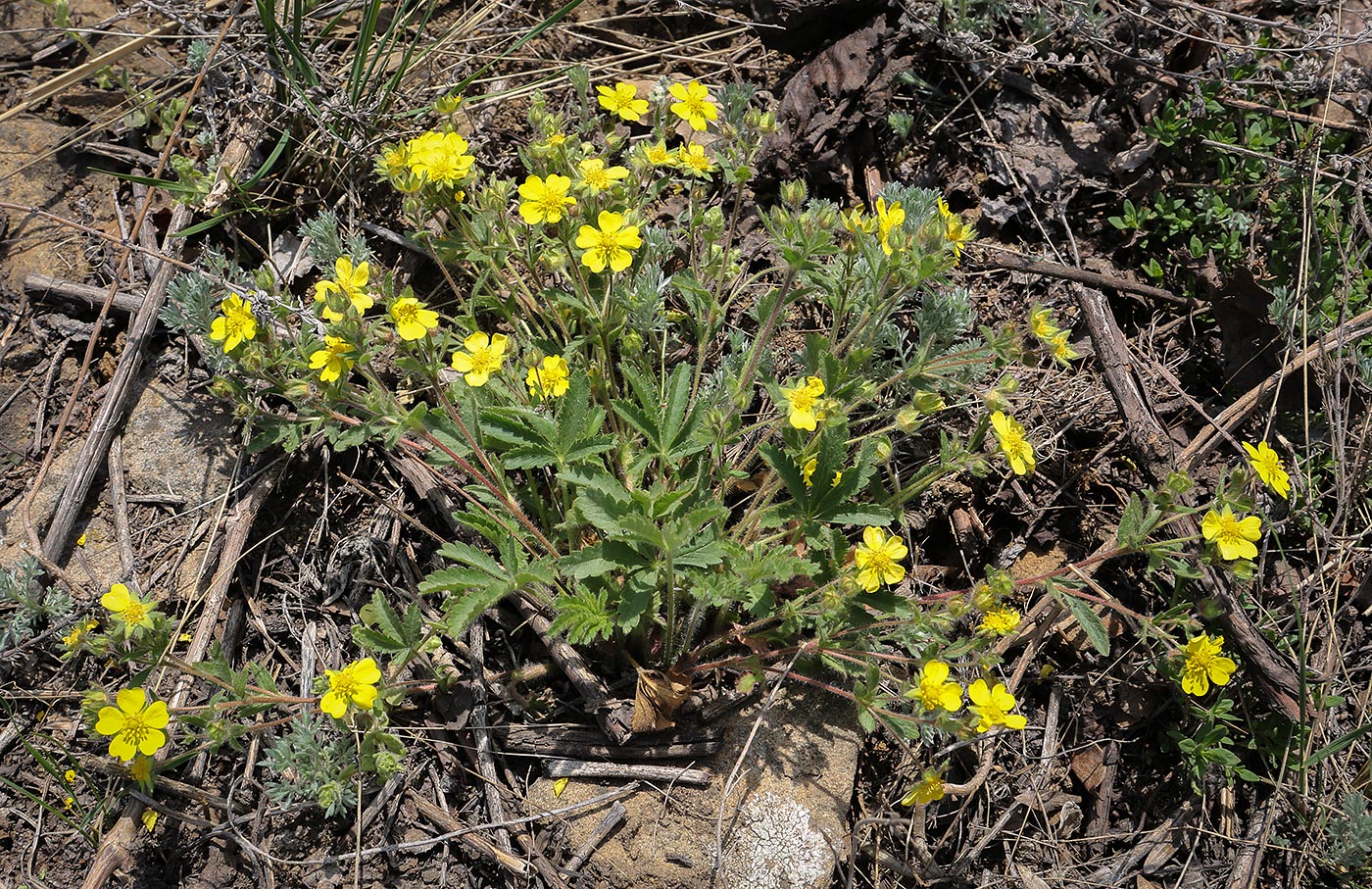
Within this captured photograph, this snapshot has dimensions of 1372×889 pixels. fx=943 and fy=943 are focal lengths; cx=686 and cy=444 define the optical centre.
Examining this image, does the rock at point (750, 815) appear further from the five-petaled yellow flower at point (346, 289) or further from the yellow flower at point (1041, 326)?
the five-petaled yellow flower at point (346, 289)

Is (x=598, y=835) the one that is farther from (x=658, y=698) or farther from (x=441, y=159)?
(x=441, y=159)

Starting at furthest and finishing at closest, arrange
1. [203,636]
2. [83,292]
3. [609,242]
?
[83,292]
[203,636]
[609,242]

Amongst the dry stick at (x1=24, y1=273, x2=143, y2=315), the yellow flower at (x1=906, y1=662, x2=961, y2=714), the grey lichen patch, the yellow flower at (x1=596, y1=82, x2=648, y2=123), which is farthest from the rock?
the dry stick at (x1=24, y1=273, x2=143, y2=315)

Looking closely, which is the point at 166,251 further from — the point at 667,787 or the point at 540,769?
the point at 667,787

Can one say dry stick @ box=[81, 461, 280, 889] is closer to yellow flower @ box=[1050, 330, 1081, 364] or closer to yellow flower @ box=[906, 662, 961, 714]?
yellow flower @ box=[906, 662, 961, 714]

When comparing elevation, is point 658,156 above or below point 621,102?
below

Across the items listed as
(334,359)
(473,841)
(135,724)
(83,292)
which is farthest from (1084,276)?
(83,292)

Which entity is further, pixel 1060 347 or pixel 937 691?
pixel 1060 347
